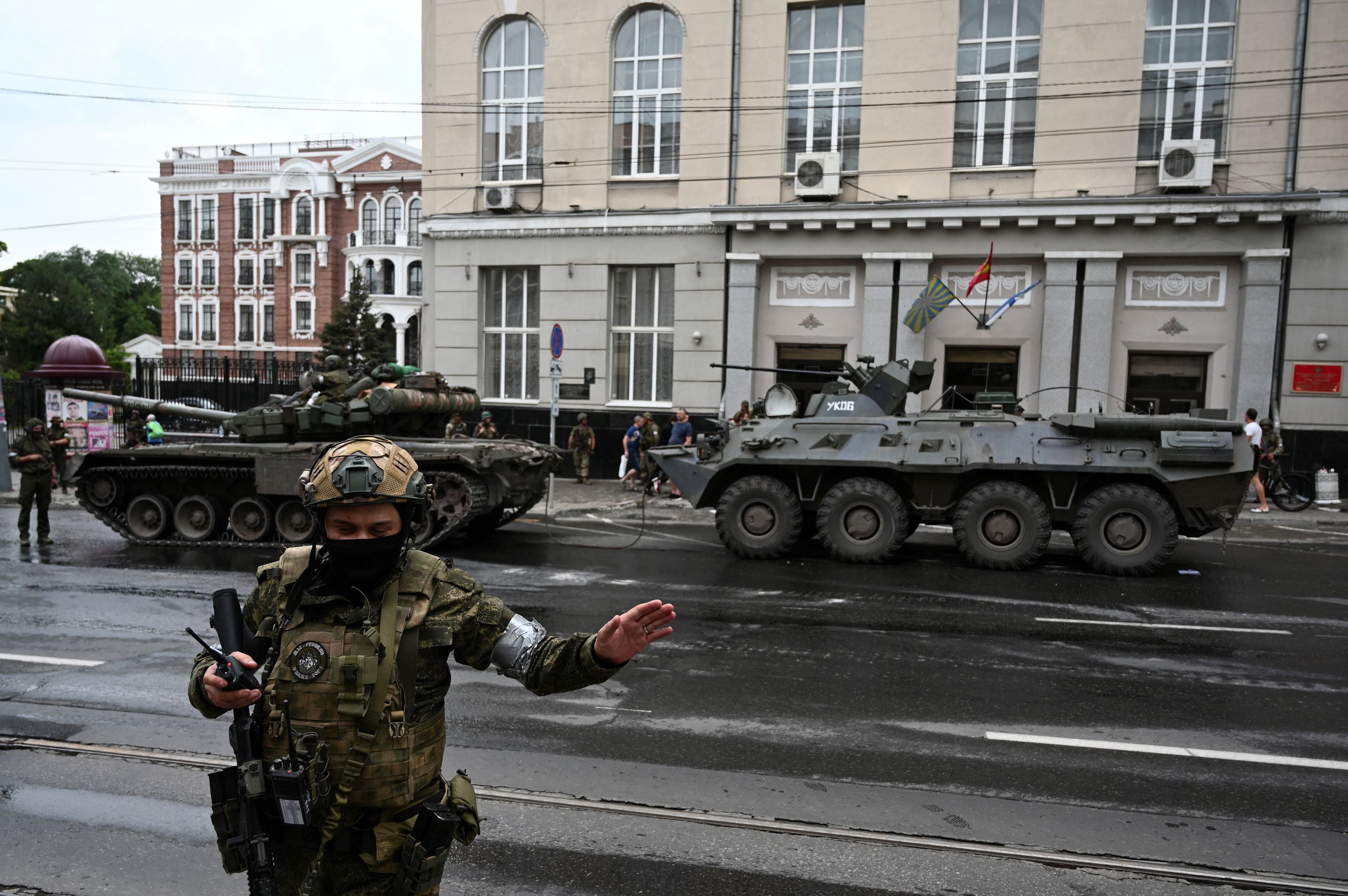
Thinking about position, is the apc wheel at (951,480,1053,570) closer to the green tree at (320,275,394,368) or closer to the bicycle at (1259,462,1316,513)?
the bicycle at (1259,462,1316,513)

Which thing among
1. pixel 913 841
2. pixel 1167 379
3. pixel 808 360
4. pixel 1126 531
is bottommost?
pixel 913 841

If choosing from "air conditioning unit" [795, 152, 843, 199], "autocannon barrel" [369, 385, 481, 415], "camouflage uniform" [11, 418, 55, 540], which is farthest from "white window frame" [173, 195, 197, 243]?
"autocannon barrel" [369, 385, 481, 415]

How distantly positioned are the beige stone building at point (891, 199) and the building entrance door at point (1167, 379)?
0.14 ft

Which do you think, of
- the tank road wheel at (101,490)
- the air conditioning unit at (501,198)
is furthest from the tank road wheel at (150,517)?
the air conditioning unit at (501,198)

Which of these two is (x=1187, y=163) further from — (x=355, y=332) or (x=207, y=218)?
(x=207, y=218)

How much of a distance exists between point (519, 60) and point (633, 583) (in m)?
14.9

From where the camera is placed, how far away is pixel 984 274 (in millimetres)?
17484

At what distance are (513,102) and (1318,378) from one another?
53.4ft

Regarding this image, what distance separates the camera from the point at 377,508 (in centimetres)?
262

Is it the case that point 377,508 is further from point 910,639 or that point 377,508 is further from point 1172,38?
point 1172,38

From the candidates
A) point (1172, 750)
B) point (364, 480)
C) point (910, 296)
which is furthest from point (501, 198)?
point (364, 480)

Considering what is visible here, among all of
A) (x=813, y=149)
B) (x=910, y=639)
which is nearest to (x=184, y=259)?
(x=813, y=149)

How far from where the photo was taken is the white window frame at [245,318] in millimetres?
54375

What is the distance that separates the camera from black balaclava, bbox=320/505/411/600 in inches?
102
